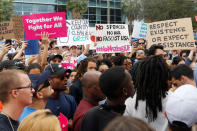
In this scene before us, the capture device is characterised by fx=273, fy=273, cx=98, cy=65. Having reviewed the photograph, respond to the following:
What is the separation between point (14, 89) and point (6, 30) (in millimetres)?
5993

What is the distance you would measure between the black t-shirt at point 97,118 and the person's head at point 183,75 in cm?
121

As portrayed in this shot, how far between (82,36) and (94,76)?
5670mm

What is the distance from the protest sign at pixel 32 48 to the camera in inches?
263

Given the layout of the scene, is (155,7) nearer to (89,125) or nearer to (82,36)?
(82,36)

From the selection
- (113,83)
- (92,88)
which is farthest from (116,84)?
(92,88)

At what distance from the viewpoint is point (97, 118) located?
256 centimetres

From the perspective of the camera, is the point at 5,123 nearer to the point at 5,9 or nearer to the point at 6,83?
the point at 6,83

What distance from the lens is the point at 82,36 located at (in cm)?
888

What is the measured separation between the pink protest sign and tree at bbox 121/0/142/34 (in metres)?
39.4

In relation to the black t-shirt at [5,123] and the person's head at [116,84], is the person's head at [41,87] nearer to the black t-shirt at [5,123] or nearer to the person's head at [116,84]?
the black t-shirt at [5,123]

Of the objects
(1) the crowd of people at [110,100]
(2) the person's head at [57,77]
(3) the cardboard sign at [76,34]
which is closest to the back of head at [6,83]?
(1) the crowd of people at [110,100]

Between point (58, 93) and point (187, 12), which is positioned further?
point (187, 12)

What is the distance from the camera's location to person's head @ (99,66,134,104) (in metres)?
2.66

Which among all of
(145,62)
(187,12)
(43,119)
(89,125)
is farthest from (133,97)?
(187,12)
